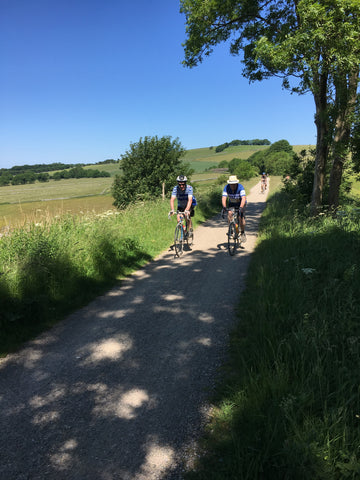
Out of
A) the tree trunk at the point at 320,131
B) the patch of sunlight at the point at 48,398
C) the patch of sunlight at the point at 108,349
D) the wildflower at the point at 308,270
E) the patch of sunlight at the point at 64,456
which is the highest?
the tree trunk at the point at 320,131

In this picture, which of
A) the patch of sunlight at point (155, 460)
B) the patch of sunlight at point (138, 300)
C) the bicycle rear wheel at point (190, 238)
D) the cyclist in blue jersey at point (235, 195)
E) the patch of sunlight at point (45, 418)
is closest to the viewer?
the patch of sunlight at point (155, 460)

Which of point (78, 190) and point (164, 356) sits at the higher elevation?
point (78, 190)

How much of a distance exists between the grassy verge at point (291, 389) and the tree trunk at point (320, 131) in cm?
681

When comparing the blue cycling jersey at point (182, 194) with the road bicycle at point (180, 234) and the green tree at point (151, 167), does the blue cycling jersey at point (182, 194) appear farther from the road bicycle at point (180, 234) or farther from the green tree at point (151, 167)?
the green tree at point (151, 167)

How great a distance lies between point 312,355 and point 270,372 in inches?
19.7

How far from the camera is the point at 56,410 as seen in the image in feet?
9.31

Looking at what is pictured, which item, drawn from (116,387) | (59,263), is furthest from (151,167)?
(116,387)

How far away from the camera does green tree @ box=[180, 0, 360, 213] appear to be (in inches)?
296

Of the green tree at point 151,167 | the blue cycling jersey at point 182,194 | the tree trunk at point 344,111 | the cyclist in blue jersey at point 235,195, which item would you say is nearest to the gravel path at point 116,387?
the cyclist in blue jersey at point 235,195

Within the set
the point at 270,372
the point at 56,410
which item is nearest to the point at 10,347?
the point at 56,410

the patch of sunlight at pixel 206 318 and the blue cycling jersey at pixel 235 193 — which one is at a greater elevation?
the blue cycling jersey at pixel 235 193

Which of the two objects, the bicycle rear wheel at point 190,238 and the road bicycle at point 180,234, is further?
the bicycle rear wheel at point 190,238

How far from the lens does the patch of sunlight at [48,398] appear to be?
2926mm

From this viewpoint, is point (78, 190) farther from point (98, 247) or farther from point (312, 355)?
point (312, 355)
